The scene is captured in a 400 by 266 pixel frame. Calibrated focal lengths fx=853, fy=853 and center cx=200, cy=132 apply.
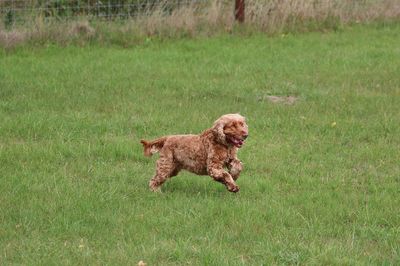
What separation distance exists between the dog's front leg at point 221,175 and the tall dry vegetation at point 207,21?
8157mm

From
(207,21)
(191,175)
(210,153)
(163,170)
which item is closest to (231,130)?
(210,153)

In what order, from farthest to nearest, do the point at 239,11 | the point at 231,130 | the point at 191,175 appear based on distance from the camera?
the point at 239,11, the point at 191,175, the point at 231,130

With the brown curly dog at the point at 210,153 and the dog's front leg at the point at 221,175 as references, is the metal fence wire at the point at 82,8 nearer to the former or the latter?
the brown curly dog at the point at 210,153

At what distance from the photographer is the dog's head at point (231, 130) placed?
7.24 meters

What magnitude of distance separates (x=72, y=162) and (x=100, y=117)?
195cm

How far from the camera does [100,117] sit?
10578mm

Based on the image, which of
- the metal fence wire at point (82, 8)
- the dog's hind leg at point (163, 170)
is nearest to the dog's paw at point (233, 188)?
the dog's hind leg at point (163, 170)

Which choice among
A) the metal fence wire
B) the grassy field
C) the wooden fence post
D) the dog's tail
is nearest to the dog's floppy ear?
the grassy field

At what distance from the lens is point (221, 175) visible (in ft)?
23.8

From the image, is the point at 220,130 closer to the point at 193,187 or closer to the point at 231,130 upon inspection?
the point at 231,130

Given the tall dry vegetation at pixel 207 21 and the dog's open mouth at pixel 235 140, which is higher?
the dog's open mouth at pixel 235 140

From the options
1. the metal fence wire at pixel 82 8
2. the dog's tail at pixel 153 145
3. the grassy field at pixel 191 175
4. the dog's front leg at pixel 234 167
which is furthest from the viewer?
the metal fence wire at pixel 82 8

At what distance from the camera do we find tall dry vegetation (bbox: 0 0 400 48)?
49.1 ft

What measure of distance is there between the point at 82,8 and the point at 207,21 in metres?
2.36
